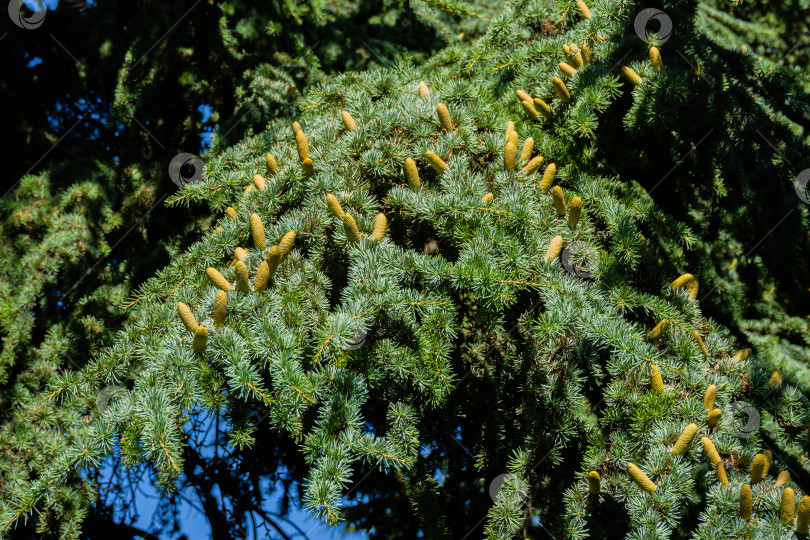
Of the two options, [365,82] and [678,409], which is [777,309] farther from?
[365,82]

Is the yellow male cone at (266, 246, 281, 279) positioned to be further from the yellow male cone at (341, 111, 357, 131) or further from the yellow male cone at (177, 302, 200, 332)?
the yellow male cone at (341, 111, 357, 131)

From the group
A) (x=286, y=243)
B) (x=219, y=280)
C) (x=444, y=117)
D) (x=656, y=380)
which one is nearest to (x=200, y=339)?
(x=219, y=280)

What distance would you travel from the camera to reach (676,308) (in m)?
1.58

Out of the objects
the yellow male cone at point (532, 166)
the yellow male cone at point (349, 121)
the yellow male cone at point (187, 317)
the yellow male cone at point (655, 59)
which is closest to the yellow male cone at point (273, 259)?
the yellow male cone at point (187, 317)

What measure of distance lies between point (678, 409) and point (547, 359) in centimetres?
33

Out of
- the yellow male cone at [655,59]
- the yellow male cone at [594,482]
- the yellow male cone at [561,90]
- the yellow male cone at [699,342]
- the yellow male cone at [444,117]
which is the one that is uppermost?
the yellow male cone at [655,59]

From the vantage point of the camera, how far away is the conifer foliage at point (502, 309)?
4.19 feet

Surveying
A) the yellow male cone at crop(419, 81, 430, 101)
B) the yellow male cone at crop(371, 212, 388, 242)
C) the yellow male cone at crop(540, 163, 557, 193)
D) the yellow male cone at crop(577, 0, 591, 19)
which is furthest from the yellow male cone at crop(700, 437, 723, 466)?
the yellow male cone at crop(577, 0, 591, 19)

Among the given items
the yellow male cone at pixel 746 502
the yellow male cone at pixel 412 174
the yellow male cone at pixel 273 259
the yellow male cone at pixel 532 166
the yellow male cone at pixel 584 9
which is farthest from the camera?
the yellow male cone at pixel 584 9

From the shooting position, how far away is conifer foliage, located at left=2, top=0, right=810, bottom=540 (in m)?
1.28

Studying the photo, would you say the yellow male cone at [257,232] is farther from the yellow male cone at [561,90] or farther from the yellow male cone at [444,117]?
the yellow male cone at [561,90]

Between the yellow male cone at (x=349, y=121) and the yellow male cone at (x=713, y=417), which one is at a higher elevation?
the yellow male cone at (x=349, y=121)

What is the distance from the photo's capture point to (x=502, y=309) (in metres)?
1.43

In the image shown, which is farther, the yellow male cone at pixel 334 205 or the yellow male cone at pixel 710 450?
the yellow male cone at pixel 334 205
